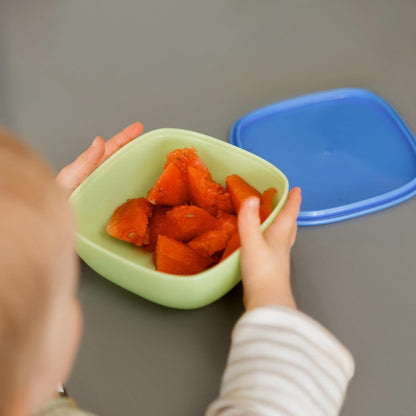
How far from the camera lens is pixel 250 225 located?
0.60 m

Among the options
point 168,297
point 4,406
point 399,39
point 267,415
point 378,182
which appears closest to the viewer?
point 4,406

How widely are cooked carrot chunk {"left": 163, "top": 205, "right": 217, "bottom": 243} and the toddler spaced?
0.27 feet

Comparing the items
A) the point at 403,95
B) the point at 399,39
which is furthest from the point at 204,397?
the point at 399,39

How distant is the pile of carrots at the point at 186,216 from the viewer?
646 millimetres

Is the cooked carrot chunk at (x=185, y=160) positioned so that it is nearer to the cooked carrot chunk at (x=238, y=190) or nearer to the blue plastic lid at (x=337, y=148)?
the cooked carrot chunk at (x=238, y=190)

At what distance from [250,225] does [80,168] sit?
29 centimetres

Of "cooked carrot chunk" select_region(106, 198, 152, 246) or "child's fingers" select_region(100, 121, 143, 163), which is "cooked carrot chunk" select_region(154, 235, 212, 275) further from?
"child's fingers" select_region(100, 121, 143, 163)

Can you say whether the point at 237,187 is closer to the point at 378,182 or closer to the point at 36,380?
the point at 378,182

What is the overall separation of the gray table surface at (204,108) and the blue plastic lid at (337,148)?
3 cm

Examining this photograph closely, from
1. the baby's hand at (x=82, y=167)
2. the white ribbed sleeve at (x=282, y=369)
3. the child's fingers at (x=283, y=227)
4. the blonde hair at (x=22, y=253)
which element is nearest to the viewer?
the blonde hair at (x=22, y=253)

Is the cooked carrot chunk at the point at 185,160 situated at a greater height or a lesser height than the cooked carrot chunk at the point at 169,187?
greater

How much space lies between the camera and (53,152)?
2.90 feet

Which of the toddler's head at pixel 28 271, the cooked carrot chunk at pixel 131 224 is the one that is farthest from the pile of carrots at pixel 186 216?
the toddler's head at pixel 28 271

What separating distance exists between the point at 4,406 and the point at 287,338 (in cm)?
32
